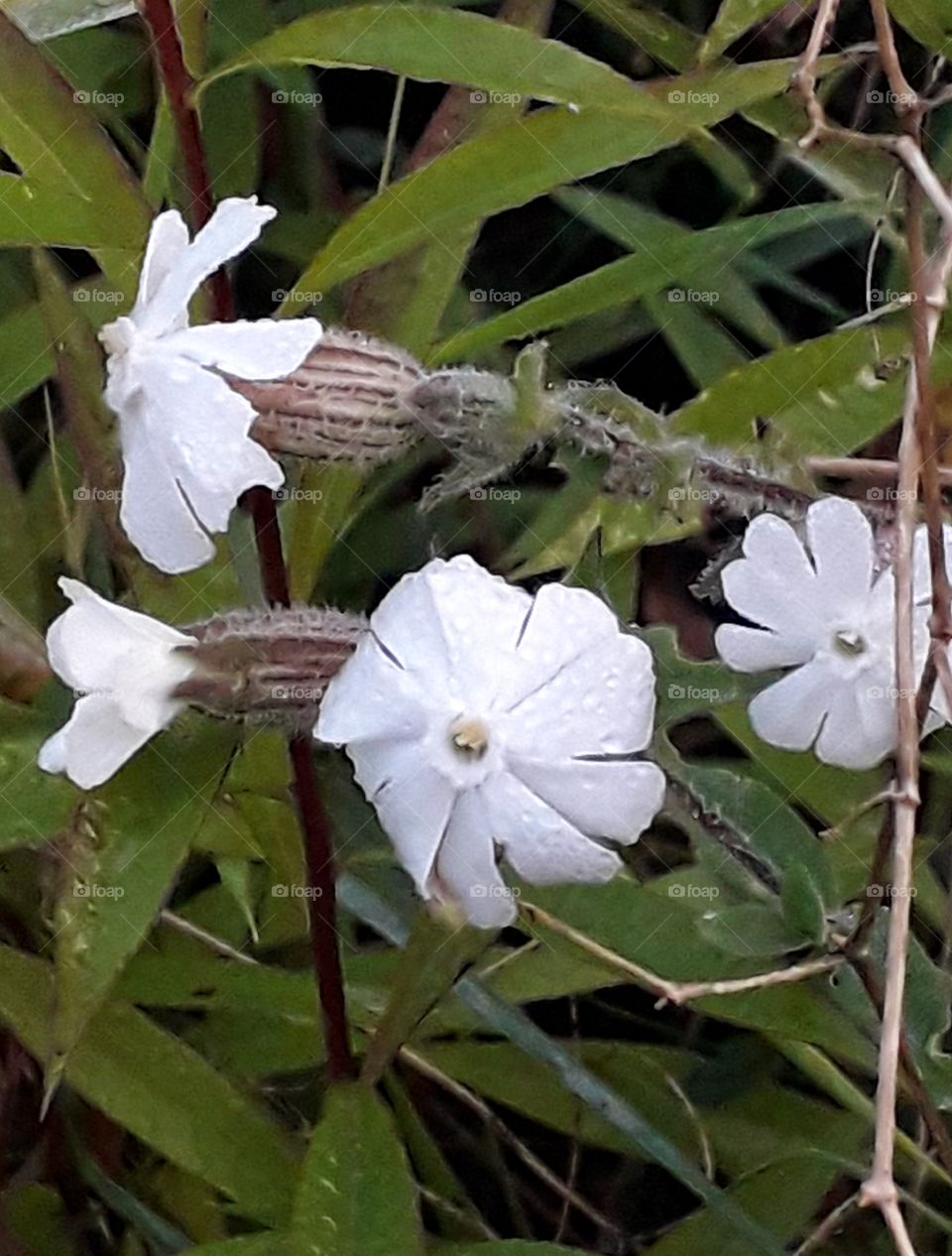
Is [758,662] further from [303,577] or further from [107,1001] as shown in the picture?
[107,1001]

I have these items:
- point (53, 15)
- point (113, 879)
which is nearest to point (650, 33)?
point (53, 15)

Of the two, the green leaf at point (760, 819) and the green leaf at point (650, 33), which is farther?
the green leaf at point (650, 33)

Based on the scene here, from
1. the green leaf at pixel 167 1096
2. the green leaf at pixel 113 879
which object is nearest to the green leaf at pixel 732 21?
the green leaf at pixel 113 879

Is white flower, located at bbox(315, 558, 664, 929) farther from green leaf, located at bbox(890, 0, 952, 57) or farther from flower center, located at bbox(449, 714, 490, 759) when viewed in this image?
green leaf, located at bbox(890, 0, 952, 57)

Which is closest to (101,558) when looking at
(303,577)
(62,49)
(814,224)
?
(303,577)

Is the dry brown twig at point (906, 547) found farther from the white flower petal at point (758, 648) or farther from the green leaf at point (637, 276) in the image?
the green leaf at point (637, 276)

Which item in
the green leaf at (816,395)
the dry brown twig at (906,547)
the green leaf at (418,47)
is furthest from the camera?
the green leaf at (816,395)

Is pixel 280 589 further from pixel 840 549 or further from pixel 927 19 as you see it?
pixel 927 19
